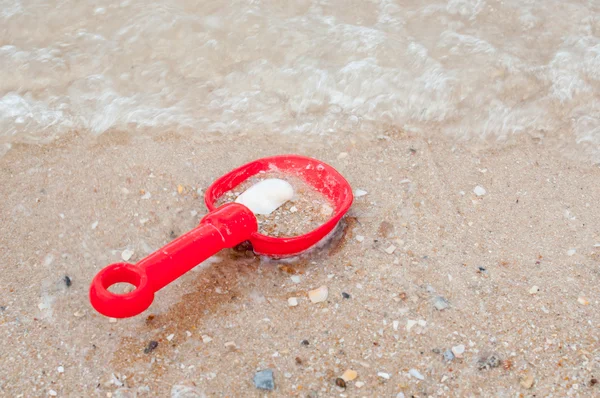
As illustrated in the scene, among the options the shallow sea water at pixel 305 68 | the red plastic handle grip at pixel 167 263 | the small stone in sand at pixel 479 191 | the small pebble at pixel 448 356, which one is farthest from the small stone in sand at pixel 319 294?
the shallow sea water at pixel 305 68

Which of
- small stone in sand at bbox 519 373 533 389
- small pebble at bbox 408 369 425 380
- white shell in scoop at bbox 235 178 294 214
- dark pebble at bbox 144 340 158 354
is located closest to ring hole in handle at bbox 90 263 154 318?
dark pebble at bbox 144 340 158 354

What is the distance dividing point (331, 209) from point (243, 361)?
2.04ft

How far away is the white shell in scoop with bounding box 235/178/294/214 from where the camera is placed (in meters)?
2.15

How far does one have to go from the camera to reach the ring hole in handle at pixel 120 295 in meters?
1.70

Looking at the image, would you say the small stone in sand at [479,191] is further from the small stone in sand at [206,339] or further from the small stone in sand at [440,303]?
the small stone in sand at [206,339]

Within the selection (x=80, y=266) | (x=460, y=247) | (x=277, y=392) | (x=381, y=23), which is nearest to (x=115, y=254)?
(x=80, y=266)

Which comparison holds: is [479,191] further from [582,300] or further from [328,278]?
[328,278]

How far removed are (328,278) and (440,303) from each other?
35 cm

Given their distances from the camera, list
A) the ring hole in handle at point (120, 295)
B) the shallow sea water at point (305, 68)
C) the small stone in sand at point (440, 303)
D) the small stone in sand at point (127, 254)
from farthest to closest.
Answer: the shallow sea water at point (305, 68)
the small stone in sand at point (127, 254)
the small stone in sand at point (440, 303)
the ring hole in handle at point (120, 295)

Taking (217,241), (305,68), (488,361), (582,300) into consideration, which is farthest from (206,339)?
(305,68)

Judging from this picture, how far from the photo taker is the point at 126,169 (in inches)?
97.8

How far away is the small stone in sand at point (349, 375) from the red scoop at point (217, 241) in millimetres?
438

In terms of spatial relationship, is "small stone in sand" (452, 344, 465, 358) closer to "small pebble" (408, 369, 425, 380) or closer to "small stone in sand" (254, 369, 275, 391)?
"small pebble" (408, 369, 425, 380)

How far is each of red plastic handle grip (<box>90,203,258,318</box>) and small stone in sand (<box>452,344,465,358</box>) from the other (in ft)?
2.24
